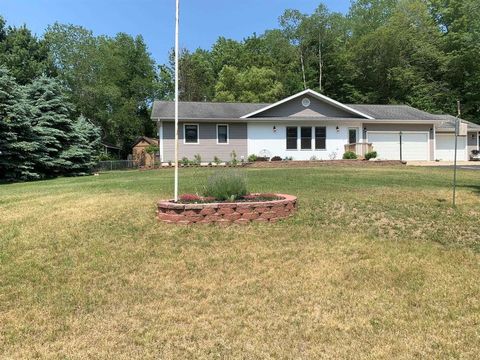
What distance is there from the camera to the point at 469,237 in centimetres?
623

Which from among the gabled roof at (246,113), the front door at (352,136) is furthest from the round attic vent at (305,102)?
the front door at (352,136)

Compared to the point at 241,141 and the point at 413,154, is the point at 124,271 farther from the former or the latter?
the point at 413,154

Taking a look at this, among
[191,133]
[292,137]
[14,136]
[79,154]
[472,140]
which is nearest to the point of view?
[14,136]

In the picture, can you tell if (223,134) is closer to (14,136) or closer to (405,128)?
(14,136)

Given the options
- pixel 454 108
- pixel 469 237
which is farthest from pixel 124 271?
pixel 454 108

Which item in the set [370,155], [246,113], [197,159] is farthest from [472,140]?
[197,159]

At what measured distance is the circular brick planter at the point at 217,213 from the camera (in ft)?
22.0

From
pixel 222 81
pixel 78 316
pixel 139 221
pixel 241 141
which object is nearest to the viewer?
pixel 78 316

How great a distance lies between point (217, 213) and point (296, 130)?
18928 mm

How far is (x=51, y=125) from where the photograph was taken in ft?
73.3

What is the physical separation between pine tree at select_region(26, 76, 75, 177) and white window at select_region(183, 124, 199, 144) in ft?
20.6

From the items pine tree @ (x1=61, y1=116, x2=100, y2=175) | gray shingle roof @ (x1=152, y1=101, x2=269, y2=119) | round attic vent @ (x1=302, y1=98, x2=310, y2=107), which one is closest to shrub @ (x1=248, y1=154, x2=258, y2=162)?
gray shingle roof @ (x1=152, y1=101, x2=269, y2=119)

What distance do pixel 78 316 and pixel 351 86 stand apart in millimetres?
43281

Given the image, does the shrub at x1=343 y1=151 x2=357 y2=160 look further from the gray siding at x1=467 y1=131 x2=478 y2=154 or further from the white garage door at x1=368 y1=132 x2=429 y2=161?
the gray siding at x1=467 y1=131 x2=478 y2=154
